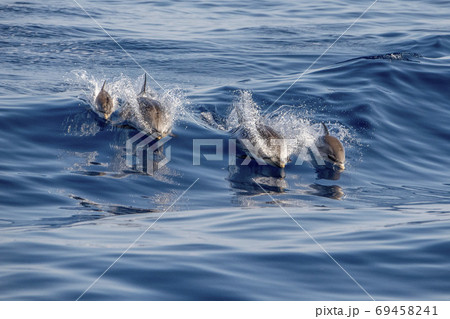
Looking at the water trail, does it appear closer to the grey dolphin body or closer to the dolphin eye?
the grey dolphin body

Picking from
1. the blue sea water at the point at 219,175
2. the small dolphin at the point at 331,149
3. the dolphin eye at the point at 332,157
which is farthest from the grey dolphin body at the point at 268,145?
the dolphin eye at the point at 332,157

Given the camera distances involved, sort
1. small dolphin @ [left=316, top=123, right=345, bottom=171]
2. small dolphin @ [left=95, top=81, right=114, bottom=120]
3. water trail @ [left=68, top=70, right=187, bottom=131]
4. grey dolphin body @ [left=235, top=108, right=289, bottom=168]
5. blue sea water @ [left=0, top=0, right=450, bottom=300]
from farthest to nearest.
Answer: small dolphin @ [left=95, top=81, right=114, bottom=120], water trail @ [left=68, top=70, right=187, bottom=131], small dolphin @ [left=316, top=123, right=345, bottom=171], grey dolphin body @ [left=235, top=108, right=289, bottom=168], blue sea water @ [left=0, top=0, right=450, bottom=300]

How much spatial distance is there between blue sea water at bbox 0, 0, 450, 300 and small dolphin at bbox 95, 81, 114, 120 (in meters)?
0.30

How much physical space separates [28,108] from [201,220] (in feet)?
17.8

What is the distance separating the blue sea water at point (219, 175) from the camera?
23.2 feet

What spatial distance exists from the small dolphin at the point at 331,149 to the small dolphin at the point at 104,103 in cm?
385

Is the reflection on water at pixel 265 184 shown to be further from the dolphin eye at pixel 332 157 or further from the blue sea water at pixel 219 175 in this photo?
the dolphin eye at pixel 332 157

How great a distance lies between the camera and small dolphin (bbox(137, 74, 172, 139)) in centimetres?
1227

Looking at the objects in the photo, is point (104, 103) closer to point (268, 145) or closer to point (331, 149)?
point (268, 145)

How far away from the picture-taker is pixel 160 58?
64.0ft

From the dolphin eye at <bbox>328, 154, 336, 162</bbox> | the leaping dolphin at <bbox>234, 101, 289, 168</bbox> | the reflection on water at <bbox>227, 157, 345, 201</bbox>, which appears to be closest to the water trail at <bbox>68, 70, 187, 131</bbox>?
the leaping dolphin at <bbox>234, 101, 289, 168</bbox>

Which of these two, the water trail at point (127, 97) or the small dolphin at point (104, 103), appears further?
the small dolphin at point (104, 103)

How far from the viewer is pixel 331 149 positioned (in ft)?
38.8

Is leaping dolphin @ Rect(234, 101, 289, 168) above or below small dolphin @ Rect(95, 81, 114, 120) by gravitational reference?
below
